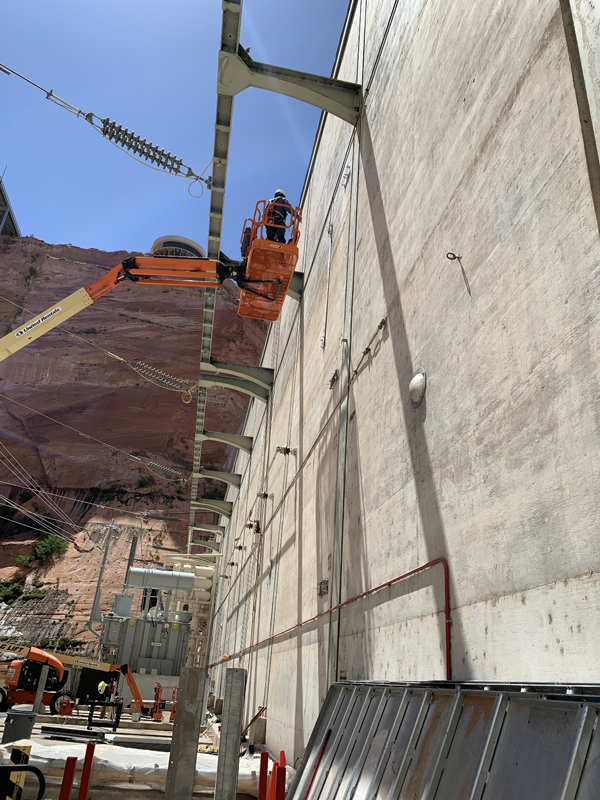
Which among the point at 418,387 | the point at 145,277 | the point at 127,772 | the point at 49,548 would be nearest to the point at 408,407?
the point at 418,387

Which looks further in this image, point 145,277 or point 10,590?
point 10,590

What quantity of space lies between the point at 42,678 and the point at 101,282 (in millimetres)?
9131

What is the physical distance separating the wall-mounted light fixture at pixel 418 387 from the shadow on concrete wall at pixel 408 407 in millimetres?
72

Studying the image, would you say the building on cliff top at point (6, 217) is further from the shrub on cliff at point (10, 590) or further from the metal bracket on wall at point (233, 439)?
the metal bracket on wall at point (233, 439)

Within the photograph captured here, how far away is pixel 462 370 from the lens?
12.6 ft

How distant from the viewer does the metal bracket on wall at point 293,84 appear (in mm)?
7992

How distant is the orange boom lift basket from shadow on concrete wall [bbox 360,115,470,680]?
3334mm

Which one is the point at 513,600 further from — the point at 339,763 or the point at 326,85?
the point at 326,85

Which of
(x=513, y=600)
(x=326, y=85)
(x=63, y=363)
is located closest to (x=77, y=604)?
(x=63, y=363)

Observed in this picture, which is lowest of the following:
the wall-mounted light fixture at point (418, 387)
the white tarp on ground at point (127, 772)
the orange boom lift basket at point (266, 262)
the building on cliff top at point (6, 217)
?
the white tarp on ground at point (127, 772)

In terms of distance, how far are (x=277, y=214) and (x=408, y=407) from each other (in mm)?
6752

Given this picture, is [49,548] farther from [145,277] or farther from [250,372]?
[145,277]

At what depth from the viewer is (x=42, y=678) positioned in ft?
44.1

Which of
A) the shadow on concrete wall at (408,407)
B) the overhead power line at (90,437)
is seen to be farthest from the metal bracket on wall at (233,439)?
the overhead power line at (90,437)
